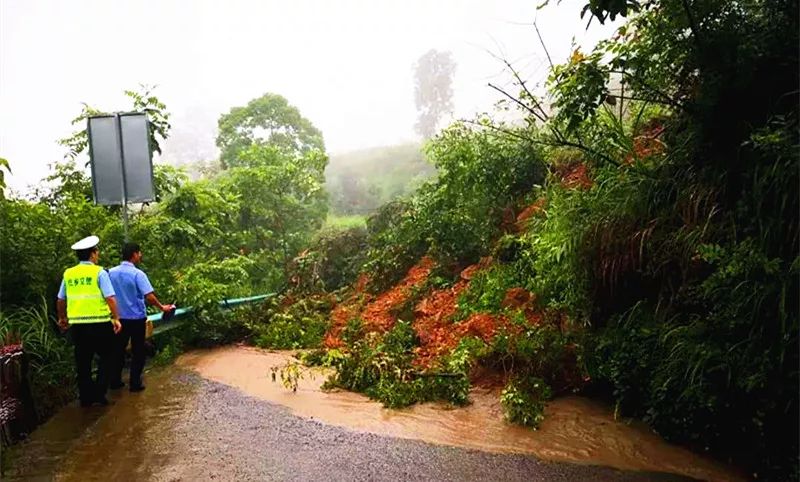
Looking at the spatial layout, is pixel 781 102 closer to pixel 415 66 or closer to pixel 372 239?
pixel 372 239

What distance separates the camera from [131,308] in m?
6.10

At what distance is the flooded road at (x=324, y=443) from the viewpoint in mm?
3996

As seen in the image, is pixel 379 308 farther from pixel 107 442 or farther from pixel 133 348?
pixel 107 442

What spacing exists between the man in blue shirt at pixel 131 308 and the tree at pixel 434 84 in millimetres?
A: 41459

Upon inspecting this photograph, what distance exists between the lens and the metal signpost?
7199mm

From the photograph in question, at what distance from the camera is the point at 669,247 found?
4836 mm

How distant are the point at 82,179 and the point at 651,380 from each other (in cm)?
976

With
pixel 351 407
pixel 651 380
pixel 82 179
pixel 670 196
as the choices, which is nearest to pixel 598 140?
pixel 670 196

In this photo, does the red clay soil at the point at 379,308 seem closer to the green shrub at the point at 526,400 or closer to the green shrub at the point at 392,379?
the green shrub at the point at 392,379

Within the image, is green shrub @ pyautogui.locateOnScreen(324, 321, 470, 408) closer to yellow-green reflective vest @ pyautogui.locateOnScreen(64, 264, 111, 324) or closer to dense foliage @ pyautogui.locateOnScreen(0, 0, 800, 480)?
dense foliage @ pyautogui.locateOnScreen(0, 0, 800, 480)

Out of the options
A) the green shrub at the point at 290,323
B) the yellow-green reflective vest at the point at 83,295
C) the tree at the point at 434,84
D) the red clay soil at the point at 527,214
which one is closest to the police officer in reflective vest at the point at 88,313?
the yellow-green reflective vest at the point at 83,295

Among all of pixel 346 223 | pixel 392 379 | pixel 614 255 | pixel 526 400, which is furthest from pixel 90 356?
pixel 346 223

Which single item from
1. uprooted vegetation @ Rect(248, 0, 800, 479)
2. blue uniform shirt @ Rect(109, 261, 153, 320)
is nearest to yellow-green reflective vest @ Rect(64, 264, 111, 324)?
blue uniform shirt @ Rect(109, 261, 153, 320)

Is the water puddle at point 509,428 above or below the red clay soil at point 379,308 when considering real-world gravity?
below
